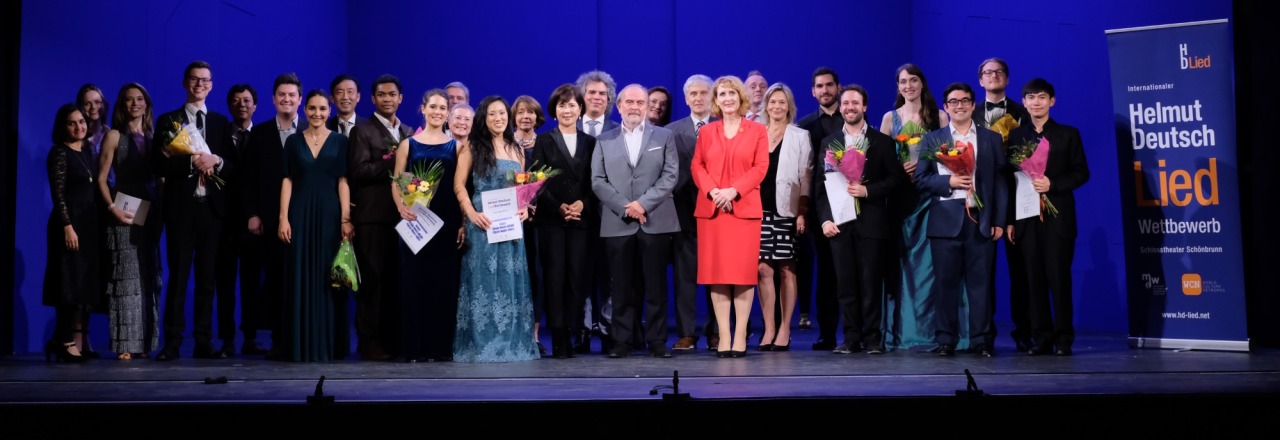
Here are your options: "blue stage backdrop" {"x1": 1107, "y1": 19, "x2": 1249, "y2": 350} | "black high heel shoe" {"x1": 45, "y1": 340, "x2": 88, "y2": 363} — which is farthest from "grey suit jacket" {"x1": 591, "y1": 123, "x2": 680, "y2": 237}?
"black high heel shoe" {"x1": 45, "y1": 340, "x2": 88, "y2": 363}

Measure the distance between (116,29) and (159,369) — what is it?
9.09ft

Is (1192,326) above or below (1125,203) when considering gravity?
below

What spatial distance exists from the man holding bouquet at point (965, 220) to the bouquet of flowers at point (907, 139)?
0.37ft

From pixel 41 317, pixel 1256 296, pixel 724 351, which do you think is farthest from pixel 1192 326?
pixel 41 317

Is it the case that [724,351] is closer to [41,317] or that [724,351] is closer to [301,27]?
[41,317]

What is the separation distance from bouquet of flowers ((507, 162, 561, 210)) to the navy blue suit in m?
1.91

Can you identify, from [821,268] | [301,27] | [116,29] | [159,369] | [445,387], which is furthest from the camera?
[301,27]

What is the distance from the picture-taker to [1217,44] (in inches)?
248

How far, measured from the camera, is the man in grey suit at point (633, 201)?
235 inches

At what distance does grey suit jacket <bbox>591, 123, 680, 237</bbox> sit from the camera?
19.5ft

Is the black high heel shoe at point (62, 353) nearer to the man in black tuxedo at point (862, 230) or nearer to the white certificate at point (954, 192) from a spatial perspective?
the man in black tuxedo at point (862, 230)

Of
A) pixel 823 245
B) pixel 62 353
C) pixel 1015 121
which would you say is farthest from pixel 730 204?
pixel 62 353

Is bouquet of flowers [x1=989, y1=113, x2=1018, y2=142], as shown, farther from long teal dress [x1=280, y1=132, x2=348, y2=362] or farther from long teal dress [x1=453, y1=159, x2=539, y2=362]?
long teal dress [x1=280, y1=132, x2=348, y2=362]

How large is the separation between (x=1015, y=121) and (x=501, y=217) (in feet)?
8.81
